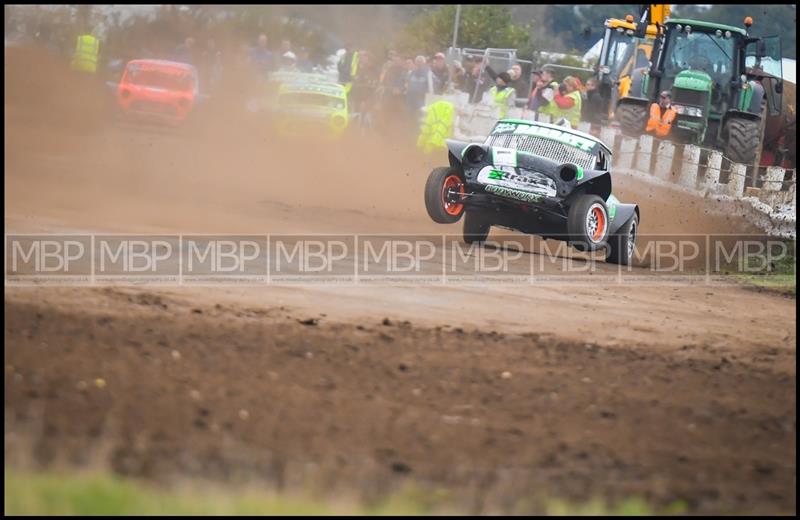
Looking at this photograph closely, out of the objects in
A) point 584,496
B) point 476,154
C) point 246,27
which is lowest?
point 584,496

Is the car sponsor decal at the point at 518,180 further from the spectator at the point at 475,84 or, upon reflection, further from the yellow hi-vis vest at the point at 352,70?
the spectator at the point at 475,84

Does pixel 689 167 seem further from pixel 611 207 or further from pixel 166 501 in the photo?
pixel 166 501

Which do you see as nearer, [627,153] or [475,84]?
[627,153]

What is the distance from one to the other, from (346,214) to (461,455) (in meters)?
10.8

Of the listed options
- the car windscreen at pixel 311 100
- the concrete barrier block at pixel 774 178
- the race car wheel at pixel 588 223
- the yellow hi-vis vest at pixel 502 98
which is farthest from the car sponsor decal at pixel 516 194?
the car windscreen at pixel 311 100

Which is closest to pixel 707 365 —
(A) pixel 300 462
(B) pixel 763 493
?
(B) pixel 763 493

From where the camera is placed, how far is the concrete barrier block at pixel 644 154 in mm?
21859

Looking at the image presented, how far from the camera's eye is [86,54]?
1093 inches

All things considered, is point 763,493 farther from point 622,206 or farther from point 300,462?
point 622,206

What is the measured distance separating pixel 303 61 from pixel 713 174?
41.2 feet

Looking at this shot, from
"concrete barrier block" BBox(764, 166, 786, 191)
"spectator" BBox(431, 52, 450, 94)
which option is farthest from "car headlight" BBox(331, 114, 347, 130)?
"concrete barrier block" BBox(764, 166, 786, 191)

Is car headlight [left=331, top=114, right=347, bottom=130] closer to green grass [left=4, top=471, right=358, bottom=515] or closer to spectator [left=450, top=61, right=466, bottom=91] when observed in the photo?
spectator [left=450, top=61, right=466, bottom=91]

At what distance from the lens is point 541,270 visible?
1321 cm

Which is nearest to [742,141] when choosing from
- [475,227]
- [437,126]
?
[437,126]
